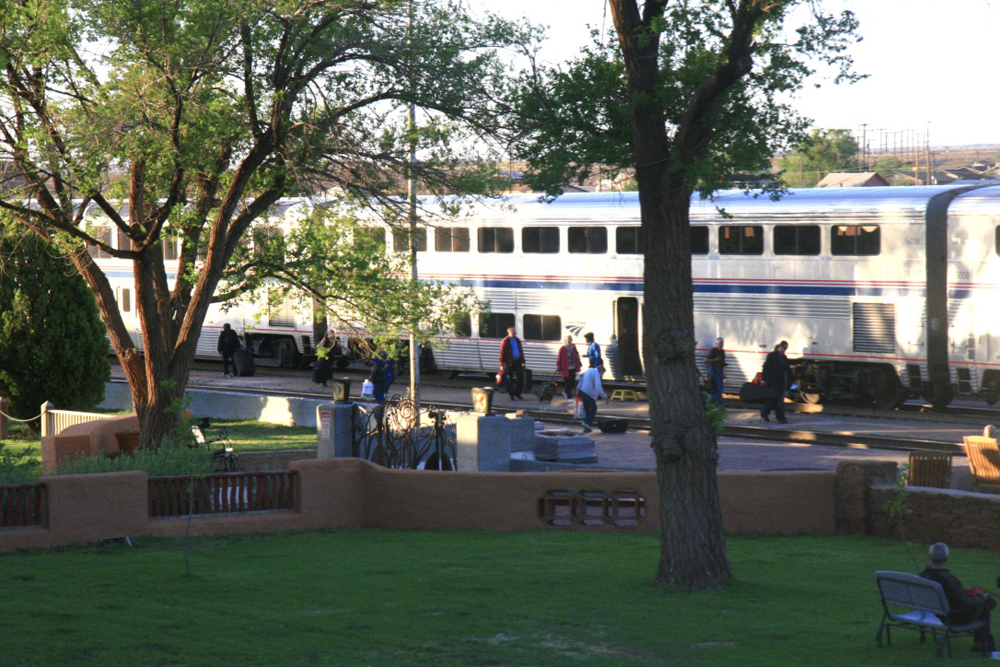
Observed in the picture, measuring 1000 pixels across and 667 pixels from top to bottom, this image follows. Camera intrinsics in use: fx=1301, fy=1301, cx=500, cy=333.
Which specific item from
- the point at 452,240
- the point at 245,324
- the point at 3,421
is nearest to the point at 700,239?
the point at 452,240

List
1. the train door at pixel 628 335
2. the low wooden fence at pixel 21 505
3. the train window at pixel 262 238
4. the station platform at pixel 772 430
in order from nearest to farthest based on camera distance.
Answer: the low wooden fence at pixel 21 505
the station platform at pixel 772 430
the train window at pixel 262 238
the train door at pixel 628 335

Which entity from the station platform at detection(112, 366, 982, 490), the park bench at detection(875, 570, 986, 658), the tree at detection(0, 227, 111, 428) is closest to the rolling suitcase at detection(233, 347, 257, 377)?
the station platform at detection(112, 366, 982, 490)

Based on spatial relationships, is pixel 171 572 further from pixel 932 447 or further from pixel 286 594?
pixel 932 447

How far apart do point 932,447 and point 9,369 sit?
744 inches

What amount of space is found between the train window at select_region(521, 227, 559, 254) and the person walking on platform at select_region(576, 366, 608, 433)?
7647 millimetres

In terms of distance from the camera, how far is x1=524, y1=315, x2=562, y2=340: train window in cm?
3216

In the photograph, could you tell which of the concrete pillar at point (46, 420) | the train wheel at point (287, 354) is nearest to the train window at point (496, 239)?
the train wheel at point (287, 354)

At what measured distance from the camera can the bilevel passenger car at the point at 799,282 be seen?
25.8 meters

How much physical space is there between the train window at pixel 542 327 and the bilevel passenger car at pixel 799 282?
1.6 inches

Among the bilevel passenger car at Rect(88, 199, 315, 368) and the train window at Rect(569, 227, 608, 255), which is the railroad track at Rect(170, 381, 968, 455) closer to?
the train window at Rect(569, 227, 608, 255)

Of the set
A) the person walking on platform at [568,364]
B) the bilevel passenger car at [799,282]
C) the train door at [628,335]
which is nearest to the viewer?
the bilevel passenger car at [799,282]

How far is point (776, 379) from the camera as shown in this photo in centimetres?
2547

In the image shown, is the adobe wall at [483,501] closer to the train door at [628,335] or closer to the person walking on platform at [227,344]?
the train door at [628,335]

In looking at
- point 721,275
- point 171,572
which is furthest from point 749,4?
point 721,275
